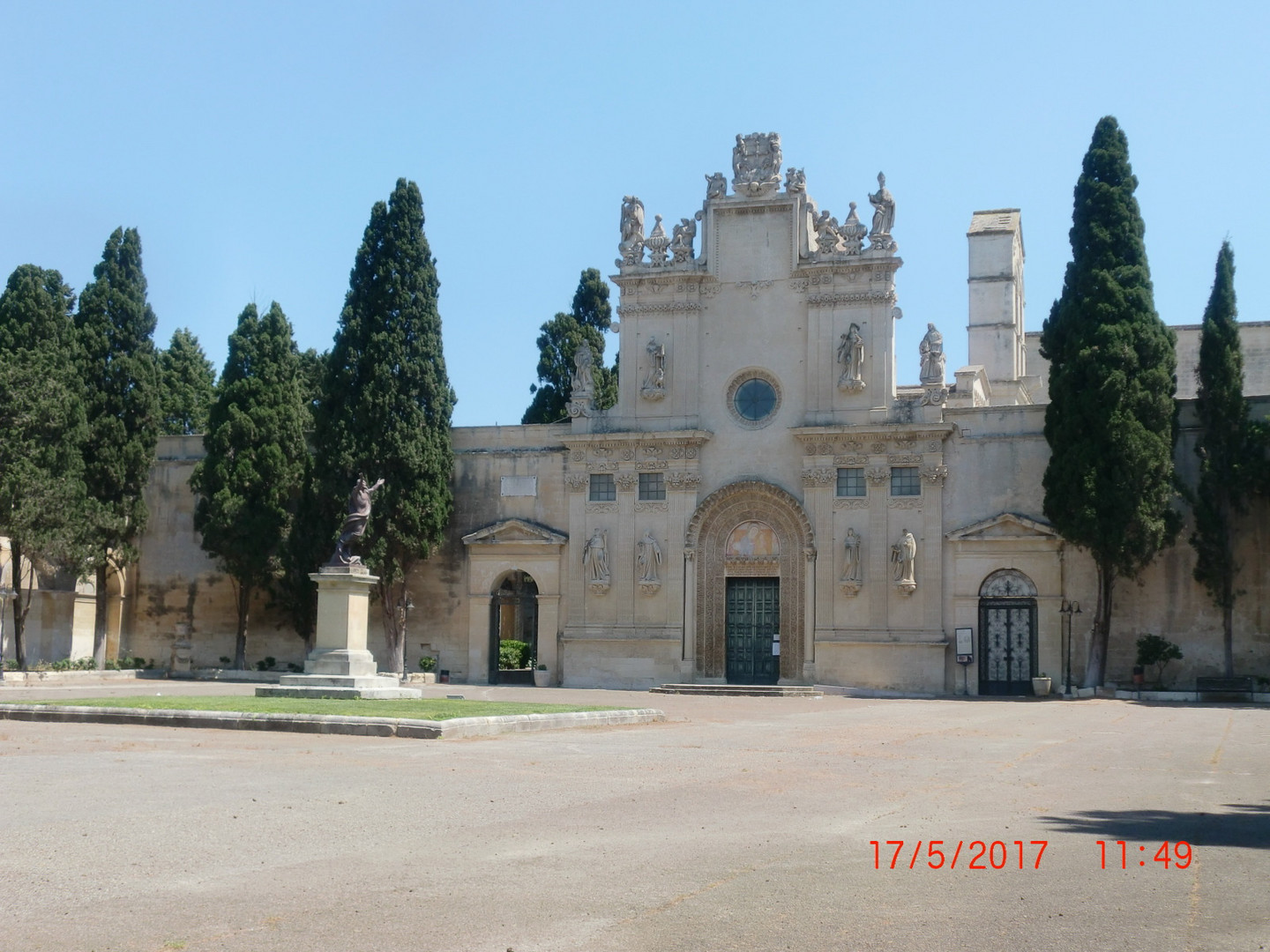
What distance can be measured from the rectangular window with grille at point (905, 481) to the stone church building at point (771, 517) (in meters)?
0.05

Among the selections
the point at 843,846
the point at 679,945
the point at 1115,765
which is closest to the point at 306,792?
the point at 843,846

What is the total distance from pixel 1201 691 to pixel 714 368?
585 inches

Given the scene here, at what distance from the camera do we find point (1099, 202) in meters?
33.7

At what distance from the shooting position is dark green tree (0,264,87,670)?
1298 inches

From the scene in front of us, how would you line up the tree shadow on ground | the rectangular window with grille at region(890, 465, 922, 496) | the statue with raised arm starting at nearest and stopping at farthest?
1. the tree shadow on ground
2. the statue with raised arm
3. the rectangular window with grille at region(890, 465, 922, 496)

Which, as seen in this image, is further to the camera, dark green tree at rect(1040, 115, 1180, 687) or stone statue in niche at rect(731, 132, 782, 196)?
stone statue in niche at rect(731, 132, 782, 196)

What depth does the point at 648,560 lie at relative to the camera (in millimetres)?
37344

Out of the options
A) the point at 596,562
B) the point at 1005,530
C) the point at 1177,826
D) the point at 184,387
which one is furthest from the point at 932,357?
the point at 184,387

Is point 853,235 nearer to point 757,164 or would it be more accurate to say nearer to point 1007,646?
point 757,164

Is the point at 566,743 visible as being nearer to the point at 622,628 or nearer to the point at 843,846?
the point at 843,846

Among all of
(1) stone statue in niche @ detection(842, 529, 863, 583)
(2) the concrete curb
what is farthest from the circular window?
(2) the concrete curb

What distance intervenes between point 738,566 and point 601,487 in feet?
14.5

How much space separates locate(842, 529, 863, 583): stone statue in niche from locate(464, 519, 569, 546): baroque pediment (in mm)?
7767
